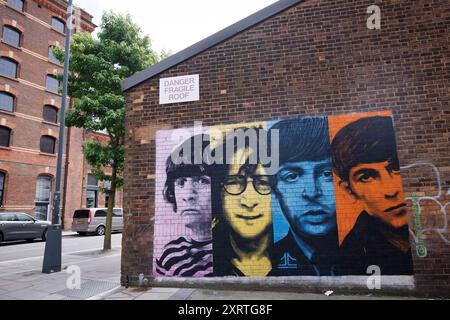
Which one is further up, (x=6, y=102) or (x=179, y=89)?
(x=6, y=102)

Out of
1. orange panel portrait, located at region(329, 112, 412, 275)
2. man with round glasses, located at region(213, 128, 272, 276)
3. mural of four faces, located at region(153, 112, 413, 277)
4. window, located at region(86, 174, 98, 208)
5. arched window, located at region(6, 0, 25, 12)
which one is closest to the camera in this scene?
orange panel portrait, located at region(329, 112, 412, 275)

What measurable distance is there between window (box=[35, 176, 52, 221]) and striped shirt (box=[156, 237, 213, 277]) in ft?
62.2

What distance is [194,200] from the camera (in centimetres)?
600

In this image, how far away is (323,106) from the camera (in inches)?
228

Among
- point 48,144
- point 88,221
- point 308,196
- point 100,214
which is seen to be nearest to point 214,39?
point 308,196

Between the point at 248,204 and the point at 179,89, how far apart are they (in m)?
2.73

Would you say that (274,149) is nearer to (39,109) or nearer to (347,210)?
(347,210)

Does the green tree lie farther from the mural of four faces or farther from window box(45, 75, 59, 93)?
window box(45, 75, 59, 93)

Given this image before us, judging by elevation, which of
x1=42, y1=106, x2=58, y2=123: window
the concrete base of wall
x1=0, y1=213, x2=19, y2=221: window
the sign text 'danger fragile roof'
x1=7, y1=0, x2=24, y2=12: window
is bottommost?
the concrete base of wall

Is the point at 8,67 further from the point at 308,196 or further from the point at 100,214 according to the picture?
the point at 308,196

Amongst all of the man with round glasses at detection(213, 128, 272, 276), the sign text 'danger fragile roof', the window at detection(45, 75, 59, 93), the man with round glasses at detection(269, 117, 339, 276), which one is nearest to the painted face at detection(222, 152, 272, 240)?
the man with round glasses at detection(213, 128, 272, 276)

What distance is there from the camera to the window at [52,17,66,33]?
2345cm

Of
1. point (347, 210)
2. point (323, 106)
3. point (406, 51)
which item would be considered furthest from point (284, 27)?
point (347, 210)

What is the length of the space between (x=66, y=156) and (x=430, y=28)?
2280 centimetres
